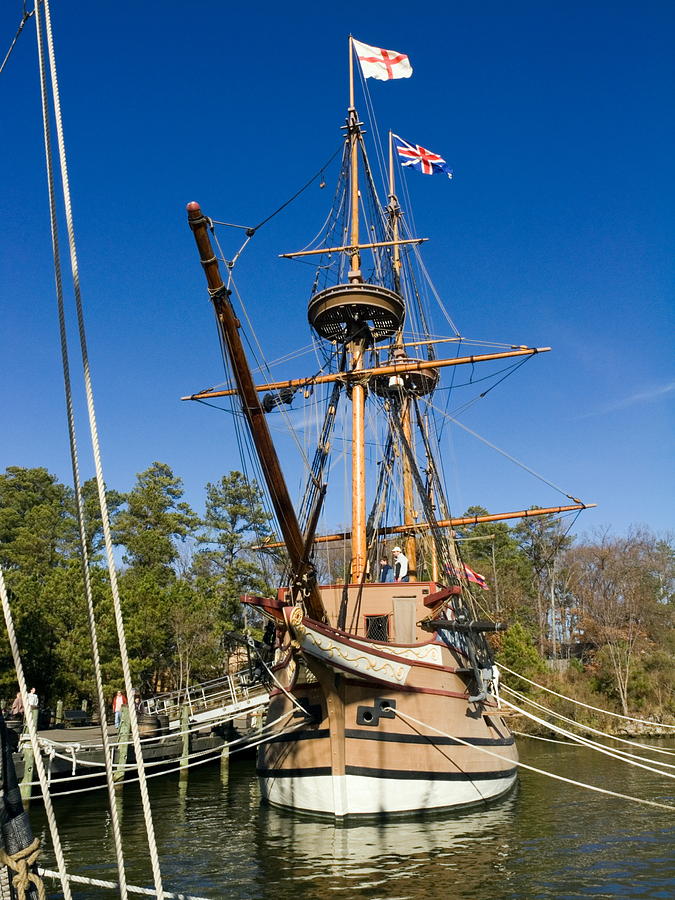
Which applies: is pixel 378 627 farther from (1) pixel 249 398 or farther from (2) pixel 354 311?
(2) pixel 354 311

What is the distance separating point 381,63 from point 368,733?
1782 centimetres

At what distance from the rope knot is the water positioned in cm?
443

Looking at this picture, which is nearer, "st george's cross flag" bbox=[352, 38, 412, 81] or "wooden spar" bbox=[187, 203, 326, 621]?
"wooden spar" bbox=[187, 203, 326, 621]

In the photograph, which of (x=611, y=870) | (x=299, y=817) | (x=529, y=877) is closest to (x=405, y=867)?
(x=529, y=877)

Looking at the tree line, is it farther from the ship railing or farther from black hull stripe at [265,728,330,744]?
black hull stripe at [265,728,330,744]

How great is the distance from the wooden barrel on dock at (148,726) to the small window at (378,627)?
907 centimetres

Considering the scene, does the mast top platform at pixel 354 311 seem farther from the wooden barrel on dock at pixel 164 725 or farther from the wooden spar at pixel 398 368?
the wooden barrel on dock at pixel 164 725

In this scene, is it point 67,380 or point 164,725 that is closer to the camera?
point 67,380

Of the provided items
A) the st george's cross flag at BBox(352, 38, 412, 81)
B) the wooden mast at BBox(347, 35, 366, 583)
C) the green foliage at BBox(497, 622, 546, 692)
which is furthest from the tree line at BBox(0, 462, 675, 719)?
the st george's cross flag at BBox(352, 38, 412, 81)

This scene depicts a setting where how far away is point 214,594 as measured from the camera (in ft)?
126

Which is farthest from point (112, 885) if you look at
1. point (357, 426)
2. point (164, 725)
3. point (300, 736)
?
point (164, 725)

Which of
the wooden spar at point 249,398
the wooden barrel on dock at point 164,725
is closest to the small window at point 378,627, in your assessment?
the wooden spar at point 249,398

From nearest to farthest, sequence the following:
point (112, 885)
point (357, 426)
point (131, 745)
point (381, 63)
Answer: point (112, 885), point (357, 426), point (131, 745), point (381, 63)

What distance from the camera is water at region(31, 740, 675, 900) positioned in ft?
28.2
